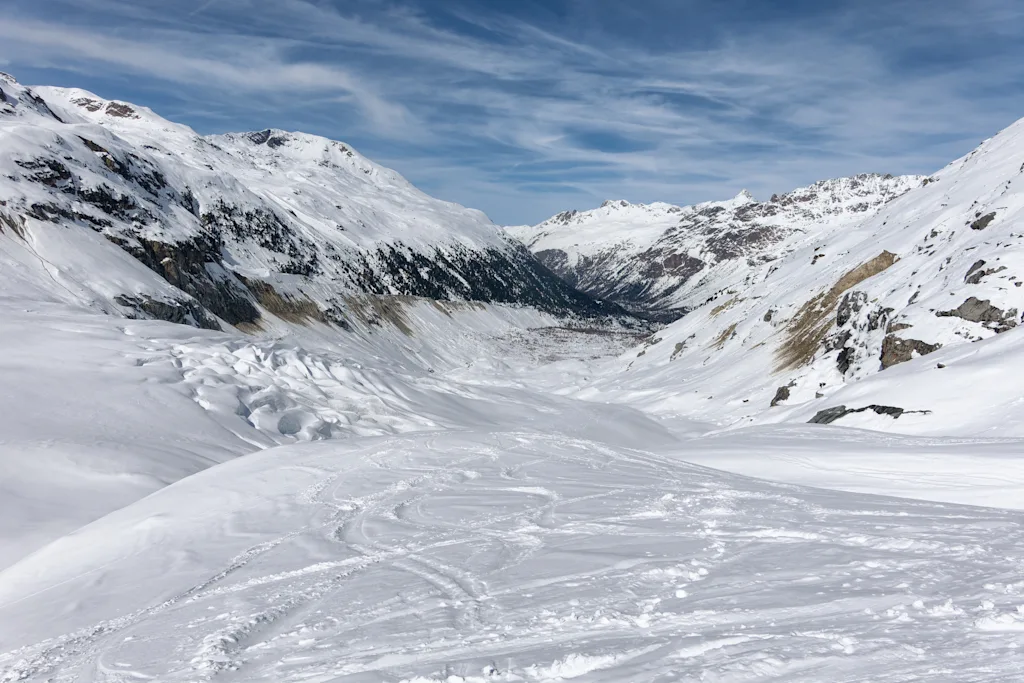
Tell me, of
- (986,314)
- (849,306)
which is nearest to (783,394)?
(849,306)

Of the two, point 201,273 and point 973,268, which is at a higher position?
point 201,273

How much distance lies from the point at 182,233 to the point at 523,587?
7841cm

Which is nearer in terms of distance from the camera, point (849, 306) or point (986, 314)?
point (986, 314)

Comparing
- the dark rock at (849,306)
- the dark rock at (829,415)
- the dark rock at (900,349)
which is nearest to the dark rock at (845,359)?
the dark rock at (900,349)

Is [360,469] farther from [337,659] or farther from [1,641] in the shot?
[337,659]

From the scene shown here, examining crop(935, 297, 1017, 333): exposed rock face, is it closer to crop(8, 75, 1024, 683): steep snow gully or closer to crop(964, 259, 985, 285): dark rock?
crop(8, 75, 1024, 683): steep snow gully

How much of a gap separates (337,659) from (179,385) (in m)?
20.3

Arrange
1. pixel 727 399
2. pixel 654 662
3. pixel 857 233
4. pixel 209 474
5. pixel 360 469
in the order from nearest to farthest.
Result: pixel 654 662 < pixel 209 474 < pixel 360 469 < pixel 727 399 < pixel 857 233

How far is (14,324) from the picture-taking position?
24422 millimetres

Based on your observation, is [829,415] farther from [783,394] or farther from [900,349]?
[783,394]

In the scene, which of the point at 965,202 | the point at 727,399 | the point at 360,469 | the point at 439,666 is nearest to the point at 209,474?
the point at 360,469

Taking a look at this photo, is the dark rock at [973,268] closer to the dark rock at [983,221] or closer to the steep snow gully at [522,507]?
the steep snow gully at [522,507]

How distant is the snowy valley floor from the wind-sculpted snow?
4 cm

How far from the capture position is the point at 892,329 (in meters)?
28.5
